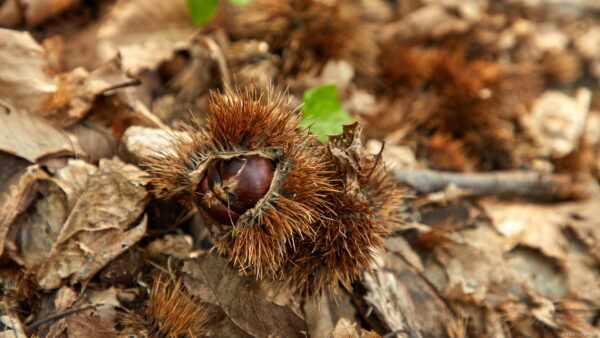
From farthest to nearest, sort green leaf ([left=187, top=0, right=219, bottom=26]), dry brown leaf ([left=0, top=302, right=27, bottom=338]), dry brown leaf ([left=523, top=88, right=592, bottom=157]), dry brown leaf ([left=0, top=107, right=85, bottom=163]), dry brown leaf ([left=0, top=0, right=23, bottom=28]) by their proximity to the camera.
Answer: dry brown leaf ([left=523, top=88, right=592, bottom=157]), green leaf ([left=187, top=0, right=219, bottom=26]), dry brown leaf ([left=0, top=0, right=23, bottom=28]), dry brown leaf ([left=0, top=107, right=85, bottom=163]), dry brown leaf ([left=0, top=302, right=27, bottom=338])

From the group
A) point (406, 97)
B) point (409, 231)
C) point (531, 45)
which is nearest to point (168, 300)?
point (409, 231)

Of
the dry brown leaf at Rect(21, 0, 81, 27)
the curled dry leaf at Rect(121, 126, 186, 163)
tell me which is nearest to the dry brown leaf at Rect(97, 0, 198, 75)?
the dry brown leaf at Rect(21, 0, 81, 27)

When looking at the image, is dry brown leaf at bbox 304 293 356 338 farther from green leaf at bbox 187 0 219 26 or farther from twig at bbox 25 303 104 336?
green leaf at bbox 187 0 219 26

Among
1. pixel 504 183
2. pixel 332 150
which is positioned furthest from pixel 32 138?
pixel 504 183

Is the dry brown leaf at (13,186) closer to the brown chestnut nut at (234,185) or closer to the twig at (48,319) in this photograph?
the twig at (48,319)

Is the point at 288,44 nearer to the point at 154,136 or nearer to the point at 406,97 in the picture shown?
the point at 406,97

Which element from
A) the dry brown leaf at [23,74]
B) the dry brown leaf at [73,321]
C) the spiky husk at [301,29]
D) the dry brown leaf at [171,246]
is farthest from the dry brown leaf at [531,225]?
the dry brown leaf at [23,74]

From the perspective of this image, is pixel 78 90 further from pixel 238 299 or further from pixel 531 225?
pixel 531 225
